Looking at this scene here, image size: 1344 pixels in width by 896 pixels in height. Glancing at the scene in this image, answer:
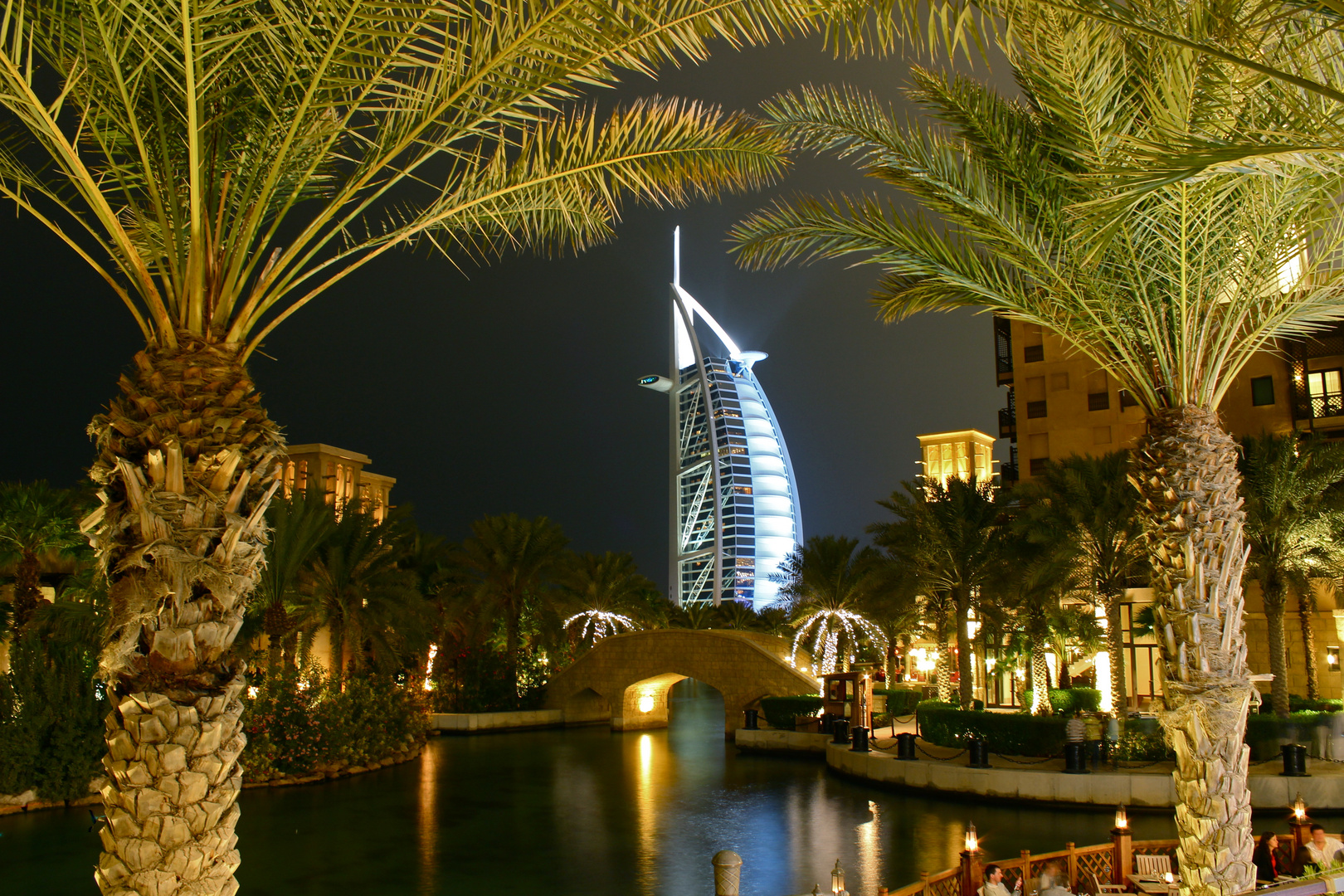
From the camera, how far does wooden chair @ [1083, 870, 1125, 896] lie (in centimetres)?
1045

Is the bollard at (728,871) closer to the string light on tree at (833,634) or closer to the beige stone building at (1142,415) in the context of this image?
the beige stone building at (1142,415)


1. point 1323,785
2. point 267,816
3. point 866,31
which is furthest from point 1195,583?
point 267,816

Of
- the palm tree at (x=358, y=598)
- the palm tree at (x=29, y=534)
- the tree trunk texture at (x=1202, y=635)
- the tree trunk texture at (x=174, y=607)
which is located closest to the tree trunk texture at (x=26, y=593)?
the palm tree at (x=29, y=534)

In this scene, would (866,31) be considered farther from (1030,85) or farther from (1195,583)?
(1195,583)

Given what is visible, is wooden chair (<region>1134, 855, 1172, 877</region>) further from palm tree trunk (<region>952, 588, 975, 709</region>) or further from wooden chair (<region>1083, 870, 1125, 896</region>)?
palm tree trunk (<region>952, 588, 975, 709</region>)

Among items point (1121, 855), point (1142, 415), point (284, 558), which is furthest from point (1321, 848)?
point (1142, 415)

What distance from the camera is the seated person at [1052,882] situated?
933 cm

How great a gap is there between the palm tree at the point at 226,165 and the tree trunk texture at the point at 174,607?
0.04ft

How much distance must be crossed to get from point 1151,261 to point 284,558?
70.4 ft

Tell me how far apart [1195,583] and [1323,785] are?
39.2ft

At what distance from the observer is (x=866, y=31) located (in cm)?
630

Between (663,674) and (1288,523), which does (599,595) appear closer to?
(663,674)

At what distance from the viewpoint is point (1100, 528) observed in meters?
26.3

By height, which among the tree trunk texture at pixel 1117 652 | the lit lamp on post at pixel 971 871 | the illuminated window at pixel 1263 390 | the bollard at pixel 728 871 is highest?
the illuminated window at pixel 1263 390
